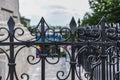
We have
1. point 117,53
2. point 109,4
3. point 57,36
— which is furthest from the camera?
point 109,4

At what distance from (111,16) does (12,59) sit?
116ft

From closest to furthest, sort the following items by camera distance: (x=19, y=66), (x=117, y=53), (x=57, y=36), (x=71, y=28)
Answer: (x=71, y=28)
(x=57, y=36)
(x=117, y=53)
(x=19, y=66)

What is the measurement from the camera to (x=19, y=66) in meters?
7.70

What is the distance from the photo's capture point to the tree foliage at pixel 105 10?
37.8 metres

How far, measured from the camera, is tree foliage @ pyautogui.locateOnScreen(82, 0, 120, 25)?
124ft

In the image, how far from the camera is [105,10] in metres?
39.9

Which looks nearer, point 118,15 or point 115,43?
point 115,43

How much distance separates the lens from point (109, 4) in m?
38.3

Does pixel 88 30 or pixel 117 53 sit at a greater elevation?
pixel 88 30

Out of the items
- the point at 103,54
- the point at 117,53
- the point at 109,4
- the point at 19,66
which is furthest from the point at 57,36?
the point at 109,4

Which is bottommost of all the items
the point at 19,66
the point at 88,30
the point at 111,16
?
the point at 19,66

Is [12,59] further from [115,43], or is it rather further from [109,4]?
[109,4]

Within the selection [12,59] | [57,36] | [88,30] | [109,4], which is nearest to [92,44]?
[57,36]

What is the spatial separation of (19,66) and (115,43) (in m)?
4.01
